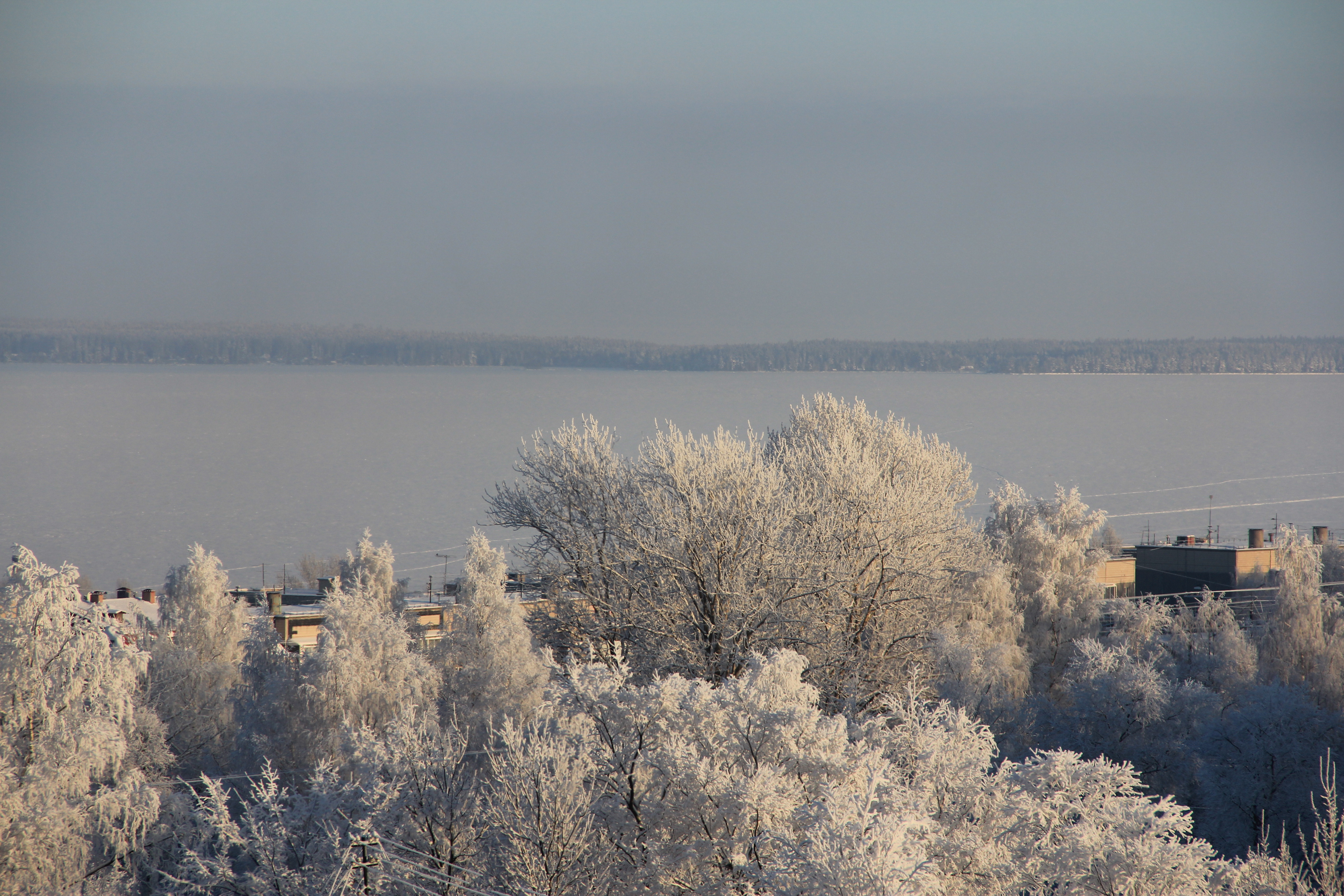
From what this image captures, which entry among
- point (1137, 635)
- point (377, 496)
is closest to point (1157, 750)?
point (1137, 635)

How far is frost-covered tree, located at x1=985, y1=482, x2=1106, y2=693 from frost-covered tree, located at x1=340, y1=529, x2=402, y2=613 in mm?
20636

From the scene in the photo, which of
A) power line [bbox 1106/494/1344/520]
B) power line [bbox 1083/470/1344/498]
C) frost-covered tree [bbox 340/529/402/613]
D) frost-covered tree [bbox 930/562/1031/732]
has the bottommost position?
frost-covered tree [bbox 930/562/1031/732]

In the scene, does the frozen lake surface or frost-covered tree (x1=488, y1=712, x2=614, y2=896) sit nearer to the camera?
frost-covered tree (x1=488, y1=712, x2=614, y2=896)

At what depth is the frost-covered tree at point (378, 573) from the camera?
40.5 metres

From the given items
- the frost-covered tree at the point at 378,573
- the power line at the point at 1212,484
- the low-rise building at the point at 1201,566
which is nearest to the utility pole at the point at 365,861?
the frost-covered tree at the point at 378,573

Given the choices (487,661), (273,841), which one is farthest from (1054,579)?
(273,841)

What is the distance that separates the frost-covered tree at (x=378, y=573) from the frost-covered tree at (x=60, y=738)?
76.8 feet

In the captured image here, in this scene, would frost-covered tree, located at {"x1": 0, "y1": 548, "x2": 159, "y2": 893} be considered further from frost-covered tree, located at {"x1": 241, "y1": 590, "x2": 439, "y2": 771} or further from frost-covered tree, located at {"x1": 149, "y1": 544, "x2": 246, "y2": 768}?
frost-covered tree, located at {"x1": 241, "y1": 590, "x2": 439, "y2": 771}

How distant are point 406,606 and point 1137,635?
27.1 m

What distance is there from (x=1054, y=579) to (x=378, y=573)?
23.2m

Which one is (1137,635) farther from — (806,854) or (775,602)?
(806,854)

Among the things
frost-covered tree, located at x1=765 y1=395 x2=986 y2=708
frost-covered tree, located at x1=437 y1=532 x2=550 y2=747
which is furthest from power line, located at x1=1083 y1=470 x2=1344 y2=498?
frost-covered tree, located at x1=765 y1=395 x2=986 y2=708

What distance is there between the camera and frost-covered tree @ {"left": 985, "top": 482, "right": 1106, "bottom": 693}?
3441 centimetres

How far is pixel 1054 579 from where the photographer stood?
34750mm
